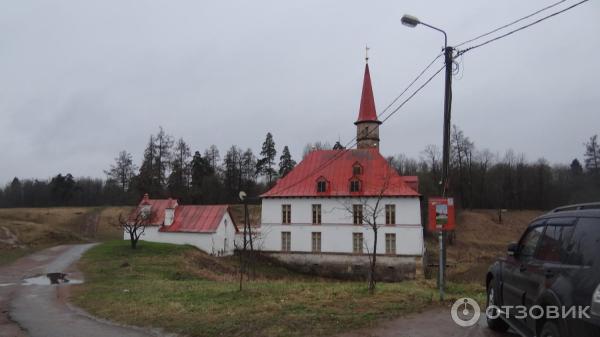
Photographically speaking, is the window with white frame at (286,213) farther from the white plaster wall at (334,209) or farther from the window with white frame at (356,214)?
the window with white frame at (356,214)

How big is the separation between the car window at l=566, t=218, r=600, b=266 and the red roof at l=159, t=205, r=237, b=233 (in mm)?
36860

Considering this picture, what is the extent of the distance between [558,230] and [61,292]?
639 inches

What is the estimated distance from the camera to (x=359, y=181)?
41594 millimetres

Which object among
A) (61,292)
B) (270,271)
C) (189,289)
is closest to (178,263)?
(270,271)

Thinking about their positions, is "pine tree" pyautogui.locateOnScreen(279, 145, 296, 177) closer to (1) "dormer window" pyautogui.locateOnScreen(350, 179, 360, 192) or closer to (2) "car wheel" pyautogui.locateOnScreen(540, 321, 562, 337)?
(1) "dormer window" pyautogui.locateOnScreen(350, 179, 360, 192)

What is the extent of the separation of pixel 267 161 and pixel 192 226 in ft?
141

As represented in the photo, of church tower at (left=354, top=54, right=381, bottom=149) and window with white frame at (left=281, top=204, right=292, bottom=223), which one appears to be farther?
church tower at (left=354, top=54, right=381, bottom=149)

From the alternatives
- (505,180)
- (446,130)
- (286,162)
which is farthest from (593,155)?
(446,130)

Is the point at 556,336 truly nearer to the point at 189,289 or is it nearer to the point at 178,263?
the point at 189,289

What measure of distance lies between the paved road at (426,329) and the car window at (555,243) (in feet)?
8.02

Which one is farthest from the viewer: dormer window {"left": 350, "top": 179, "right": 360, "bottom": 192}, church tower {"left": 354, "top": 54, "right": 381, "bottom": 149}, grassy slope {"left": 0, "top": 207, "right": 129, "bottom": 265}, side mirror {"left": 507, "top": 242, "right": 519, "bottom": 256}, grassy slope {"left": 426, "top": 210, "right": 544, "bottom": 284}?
grassy slope {"left": 426, "top": 210, "right": 544, "bottom": 284}

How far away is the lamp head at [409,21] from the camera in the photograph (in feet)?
38.5

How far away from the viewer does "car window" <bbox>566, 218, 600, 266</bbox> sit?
491 cm

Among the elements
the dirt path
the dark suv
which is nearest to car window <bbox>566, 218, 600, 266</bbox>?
the dark suv
